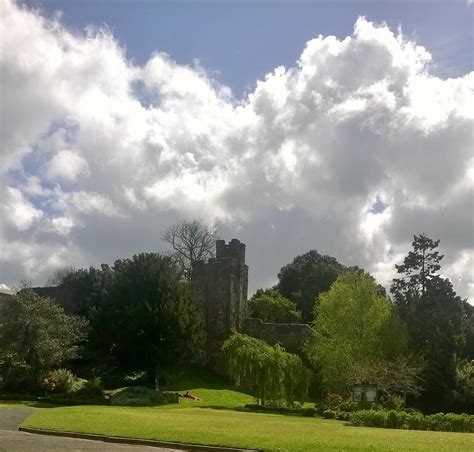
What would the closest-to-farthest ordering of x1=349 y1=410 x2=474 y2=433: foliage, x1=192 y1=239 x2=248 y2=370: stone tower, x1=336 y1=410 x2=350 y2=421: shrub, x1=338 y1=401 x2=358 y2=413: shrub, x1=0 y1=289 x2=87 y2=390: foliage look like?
x1=349 y1=410 x2=474 y2=433: foliage → x1=336 y1=410 x2=350 y2=421: shrub → x1=338 y1=401 x2=358 y2=413: shrub → x1=0 y1=289 x2=87 y2=390: foliage → x1=192 y1=239 x2=248 y2=370: stone tower

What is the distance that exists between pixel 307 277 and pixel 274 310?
15.5m

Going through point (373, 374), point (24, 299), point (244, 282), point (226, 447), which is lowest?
point (226, 447)

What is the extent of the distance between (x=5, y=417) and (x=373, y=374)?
2085cm

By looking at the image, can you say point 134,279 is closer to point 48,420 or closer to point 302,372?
point 302,372

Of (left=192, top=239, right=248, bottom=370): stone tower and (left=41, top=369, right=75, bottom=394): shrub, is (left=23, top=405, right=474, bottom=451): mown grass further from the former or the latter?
(left=192, top=239, right=248, bottom=370): stone tower

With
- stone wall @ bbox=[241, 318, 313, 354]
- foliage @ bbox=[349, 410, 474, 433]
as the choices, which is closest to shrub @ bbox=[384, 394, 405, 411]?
foliage @ bbox=[349, 410, 474, 433]

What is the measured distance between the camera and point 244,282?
6112cm

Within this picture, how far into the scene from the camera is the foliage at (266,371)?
39.6 metres

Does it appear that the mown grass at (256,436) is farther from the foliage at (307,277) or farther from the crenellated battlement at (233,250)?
the foliage at (307,277)

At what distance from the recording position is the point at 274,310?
227 ft

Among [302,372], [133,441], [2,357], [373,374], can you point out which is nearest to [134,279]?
[2,357]

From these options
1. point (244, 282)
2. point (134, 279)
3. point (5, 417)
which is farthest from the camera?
point (244, 282)

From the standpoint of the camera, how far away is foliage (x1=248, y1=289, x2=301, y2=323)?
6895 cm

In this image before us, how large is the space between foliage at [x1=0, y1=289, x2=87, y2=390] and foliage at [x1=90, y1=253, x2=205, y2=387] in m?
2.70
